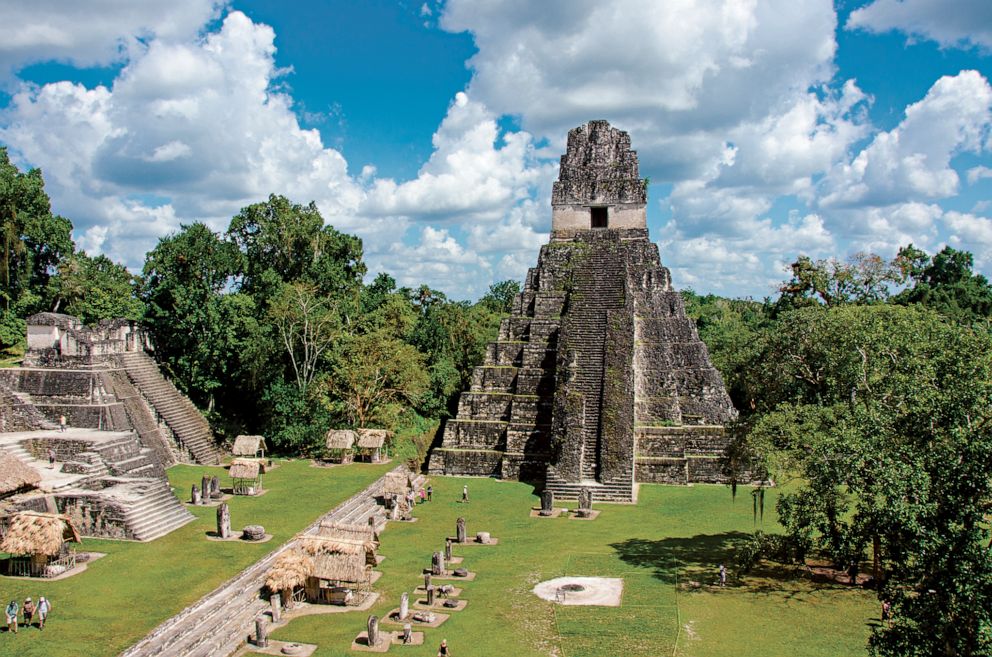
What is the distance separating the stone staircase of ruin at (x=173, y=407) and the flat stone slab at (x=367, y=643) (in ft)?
58.1

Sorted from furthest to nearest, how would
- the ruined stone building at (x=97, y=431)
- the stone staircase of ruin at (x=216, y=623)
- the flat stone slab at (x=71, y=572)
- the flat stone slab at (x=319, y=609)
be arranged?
the ruined stone building at (x=97, y=431), the flat stone slab at (x=71, y=572), the flat stone slab at (x=319, y=609), the stone staircase of ruin at (x=216, y=623)

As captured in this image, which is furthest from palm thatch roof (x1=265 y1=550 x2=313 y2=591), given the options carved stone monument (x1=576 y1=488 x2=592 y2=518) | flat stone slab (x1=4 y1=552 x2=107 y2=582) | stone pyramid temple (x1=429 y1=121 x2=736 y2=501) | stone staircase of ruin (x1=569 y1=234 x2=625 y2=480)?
stone staircase of ruin (x1=569 y1=234 x2=625 y2=480)

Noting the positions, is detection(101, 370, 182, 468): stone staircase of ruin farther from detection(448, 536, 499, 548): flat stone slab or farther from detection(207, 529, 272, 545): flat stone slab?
detection(448, 536, 499, 548): flat stone slab

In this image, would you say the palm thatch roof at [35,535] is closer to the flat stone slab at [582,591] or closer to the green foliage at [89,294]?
the flat stone slab at [582,591]

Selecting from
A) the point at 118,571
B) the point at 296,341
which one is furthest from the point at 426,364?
the point at 118,571

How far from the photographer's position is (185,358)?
3422cm

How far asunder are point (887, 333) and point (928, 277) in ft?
134

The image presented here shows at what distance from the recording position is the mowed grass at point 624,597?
15073mm

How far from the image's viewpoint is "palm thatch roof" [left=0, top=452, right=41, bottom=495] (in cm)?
2067

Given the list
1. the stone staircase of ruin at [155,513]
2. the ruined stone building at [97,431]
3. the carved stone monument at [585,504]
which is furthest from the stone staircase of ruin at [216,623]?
the carved stone monument at [585,504]

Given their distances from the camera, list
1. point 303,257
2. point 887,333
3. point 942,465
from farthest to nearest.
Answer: point 303,257 < point 887,333 < point 942,465

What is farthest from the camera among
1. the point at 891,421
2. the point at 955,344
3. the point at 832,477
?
the point at 955,344

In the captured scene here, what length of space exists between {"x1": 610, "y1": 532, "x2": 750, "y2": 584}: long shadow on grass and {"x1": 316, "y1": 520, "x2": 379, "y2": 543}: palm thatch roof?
21.3 feet

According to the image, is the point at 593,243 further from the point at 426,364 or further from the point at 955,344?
the point at 955,344
